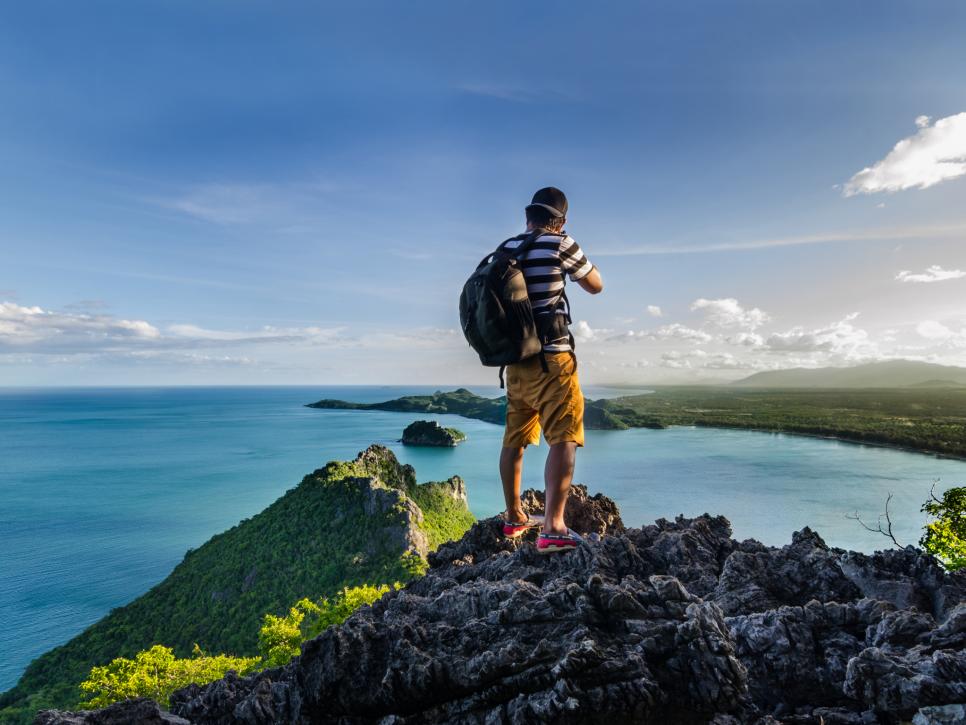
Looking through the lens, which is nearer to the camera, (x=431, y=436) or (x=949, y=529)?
(x=949, y=529)

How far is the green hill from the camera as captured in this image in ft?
121

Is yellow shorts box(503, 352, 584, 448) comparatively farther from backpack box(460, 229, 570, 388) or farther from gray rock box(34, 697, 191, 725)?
Answer: gray rock box(34, 697, 191, 725)

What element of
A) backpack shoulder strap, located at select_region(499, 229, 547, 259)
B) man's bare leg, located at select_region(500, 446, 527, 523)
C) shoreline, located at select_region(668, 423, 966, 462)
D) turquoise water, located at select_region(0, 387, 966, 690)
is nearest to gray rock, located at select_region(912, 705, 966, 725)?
man's bare leg, located at select_region(500, 446, 527, 523)

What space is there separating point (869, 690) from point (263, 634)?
761 inches

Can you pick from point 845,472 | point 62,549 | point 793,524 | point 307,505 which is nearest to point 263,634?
point 307,505

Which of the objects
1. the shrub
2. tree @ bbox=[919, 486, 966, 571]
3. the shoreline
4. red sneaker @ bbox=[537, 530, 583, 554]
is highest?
red sneaker @ bbox=[537, 530, 583, 554]

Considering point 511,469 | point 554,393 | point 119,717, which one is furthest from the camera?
point 511,469

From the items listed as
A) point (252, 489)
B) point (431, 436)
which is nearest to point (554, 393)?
point (252, 489)

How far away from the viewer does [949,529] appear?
12156mm

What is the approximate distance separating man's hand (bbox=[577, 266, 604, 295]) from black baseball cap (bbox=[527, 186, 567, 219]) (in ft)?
1.56

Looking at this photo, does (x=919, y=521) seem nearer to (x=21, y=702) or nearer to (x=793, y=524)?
(x=793, y=524)

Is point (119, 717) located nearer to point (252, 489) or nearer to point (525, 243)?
point (525, 243)

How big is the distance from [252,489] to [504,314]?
91.9m

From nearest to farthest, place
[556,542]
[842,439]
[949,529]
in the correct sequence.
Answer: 1. [556,542]
2. [949,529]
3. [842,439]
